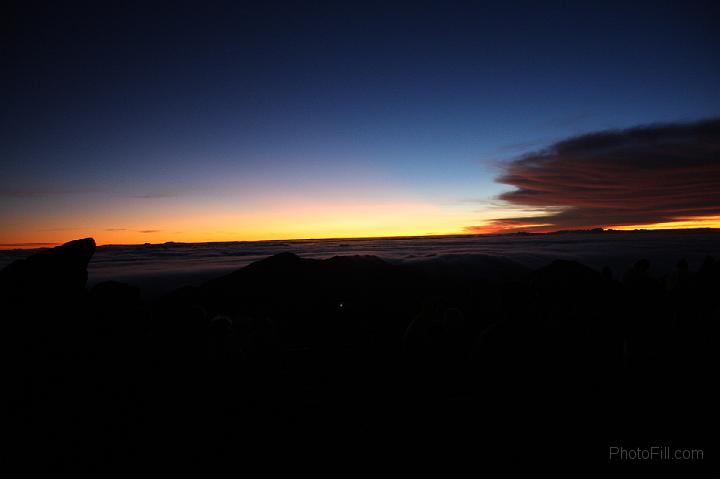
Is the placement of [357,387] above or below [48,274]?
below

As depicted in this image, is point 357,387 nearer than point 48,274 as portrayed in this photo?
No

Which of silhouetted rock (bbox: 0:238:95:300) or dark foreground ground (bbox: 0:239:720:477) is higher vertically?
silhouetted rock (bbox: 0:238:95:300)

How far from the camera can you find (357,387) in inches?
160

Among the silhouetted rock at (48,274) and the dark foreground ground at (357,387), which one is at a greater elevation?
the silhouetted rock at (48,274)

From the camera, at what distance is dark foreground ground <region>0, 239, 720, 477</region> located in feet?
9.08

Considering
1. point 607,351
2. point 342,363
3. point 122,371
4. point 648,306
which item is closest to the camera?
point 122,371

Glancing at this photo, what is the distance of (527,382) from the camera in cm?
378

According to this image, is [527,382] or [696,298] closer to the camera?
[527,382]

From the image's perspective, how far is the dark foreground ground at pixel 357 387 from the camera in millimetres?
2768

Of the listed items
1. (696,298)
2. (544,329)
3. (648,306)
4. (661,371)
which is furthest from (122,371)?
(696,298)

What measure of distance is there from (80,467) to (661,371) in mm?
5886

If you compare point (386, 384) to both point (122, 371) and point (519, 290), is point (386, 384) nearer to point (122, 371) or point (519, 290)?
point (519, 290)

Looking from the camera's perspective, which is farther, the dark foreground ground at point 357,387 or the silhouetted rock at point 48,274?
the silhouetted rock at point 48,274

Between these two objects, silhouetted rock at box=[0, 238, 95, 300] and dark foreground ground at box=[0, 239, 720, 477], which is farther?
silhouetted rock at box=[0, 238, 95, 300]
